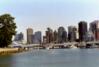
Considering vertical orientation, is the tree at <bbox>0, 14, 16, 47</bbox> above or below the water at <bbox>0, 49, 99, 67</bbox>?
above

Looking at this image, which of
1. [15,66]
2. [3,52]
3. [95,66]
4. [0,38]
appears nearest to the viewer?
[95,66]

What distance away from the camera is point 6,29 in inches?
5999

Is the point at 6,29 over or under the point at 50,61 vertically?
over

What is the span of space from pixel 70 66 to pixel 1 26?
91697 millimetres

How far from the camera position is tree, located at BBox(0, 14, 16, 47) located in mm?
150375

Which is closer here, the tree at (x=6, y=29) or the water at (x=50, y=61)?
the water at (x=50, y=61)

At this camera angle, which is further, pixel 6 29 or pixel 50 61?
pixel 6 29

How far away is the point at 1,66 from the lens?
67.8m

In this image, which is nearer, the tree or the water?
the water

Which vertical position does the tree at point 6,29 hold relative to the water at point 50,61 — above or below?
above

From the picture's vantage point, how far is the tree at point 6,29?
15038 cm

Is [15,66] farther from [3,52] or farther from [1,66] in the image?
[3,52]

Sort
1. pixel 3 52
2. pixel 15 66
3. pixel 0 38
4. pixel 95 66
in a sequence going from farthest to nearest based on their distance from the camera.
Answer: pixel 0 38 → pixel 3 52 → pixel 15 66 → pixel 95 66

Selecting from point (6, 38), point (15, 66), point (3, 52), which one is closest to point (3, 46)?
point (6, 38)
